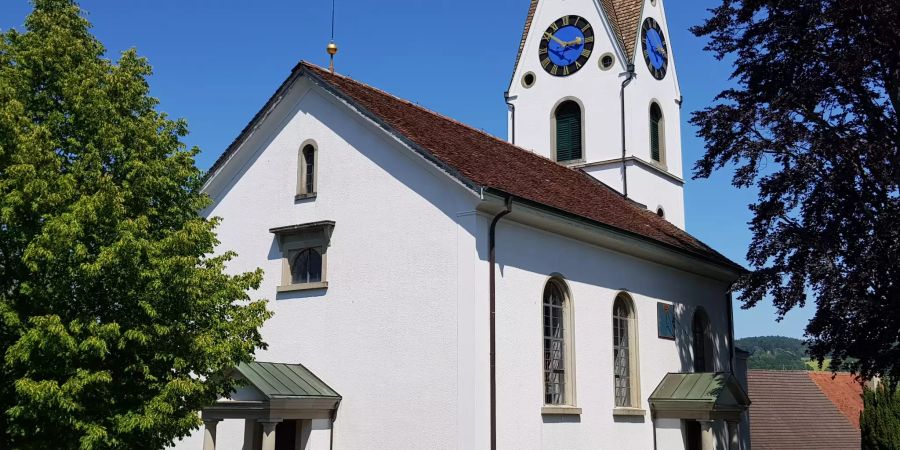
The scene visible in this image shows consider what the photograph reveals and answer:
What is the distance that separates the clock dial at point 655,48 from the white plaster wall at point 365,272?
46.7 ft

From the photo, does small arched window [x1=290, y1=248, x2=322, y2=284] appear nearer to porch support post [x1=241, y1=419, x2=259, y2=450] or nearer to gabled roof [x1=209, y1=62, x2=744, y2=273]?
gabled roof [x1=209, y1=62, x2=744, y2=273]

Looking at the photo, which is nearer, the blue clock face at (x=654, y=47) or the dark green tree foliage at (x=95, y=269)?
the dark green tree foliage at (x=95, y=269)

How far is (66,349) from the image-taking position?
11508 mm

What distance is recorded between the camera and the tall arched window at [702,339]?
80.1 feet

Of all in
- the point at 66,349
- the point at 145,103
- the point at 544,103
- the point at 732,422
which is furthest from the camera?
the point at 544,103

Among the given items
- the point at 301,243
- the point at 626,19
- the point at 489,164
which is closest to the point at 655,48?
the point at 626,19

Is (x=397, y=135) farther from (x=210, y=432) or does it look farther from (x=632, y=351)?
(x=632, y=351)

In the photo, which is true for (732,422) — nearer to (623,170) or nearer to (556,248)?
(556,248)

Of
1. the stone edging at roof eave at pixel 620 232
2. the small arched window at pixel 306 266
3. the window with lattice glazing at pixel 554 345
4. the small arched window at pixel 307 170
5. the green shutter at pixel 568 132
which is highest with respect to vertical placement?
the green shutter at pixel 568 132

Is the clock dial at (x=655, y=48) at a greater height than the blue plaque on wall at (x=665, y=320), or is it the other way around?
the clock dial at (x=655, y=48)

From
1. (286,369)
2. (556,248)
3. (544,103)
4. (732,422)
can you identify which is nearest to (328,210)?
(286,369)

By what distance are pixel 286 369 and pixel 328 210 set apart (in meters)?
3.26

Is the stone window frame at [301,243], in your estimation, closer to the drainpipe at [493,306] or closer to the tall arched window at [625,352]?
the drainpipe at [493,306]

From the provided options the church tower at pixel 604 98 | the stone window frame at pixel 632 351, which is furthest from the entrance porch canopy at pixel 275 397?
the church tower at pixel 604 98
